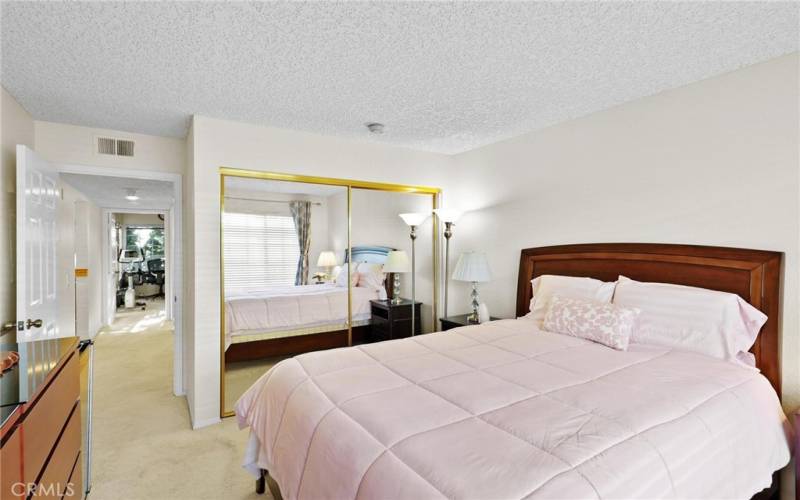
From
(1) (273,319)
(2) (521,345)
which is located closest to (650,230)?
(2) (521,345)

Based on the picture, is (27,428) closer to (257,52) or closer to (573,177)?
(257,52)

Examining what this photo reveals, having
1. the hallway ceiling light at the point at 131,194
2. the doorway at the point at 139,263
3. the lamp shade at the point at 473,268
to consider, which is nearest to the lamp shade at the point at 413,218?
the lamp shade at the point at 473,268

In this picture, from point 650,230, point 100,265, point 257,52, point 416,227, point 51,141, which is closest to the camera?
point 257,52

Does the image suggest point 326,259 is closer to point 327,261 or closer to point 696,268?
point 327,261

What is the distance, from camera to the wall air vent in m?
3.30

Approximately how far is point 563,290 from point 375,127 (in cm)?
201

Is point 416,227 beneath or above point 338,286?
above

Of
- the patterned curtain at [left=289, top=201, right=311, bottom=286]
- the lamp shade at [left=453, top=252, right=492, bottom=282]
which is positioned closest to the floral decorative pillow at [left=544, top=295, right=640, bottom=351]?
the lamp shade at [left=453, top=252, right=492, bottom=282]

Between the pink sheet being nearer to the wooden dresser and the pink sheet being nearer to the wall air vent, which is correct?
the wooden dresser

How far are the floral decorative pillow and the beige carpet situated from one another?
81.2 inches

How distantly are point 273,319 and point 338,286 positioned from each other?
2.21 ft

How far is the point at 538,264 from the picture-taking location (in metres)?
3.35

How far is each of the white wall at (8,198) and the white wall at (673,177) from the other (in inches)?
148

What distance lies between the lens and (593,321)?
7.78 ft
